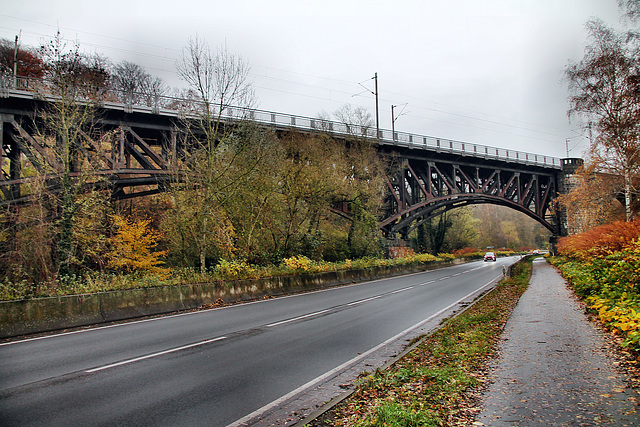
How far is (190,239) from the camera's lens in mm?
19500

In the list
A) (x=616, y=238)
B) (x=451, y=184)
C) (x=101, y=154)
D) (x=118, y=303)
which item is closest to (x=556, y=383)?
(x=118, y=303)

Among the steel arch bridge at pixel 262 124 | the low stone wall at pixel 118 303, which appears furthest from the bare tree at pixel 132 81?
the low stone wall at pixel 118 303

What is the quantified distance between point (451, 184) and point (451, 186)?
0.40 meters

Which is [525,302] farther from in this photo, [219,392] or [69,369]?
[69,369]

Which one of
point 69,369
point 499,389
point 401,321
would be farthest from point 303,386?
point 401,321

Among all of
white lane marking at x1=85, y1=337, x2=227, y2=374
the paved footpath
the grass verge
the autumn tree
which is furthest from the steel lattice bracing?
the grass verge

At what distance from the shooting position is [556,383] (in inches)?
211

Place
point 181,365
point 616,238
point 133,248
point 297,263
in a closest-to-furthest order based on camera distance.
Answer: point 181,365 → point 616,238 → point 297,263 → point 133,248

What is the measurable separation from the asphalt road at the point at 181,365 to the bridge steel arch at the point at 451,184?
2641cm

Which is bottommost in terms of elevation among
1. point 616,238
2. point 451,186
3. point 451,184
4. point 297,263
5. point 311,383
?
point 311,383

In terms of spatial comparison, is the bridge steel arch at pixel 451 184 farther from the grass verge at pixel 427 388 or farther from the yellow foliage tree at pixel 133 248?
the grass verge at pixel 427 388

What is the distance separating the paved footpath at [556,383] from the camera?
14.1 feet

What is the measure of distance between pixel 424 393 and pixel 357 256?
27.1m

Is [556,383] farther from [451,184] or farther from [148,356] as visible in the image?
[451,184]
